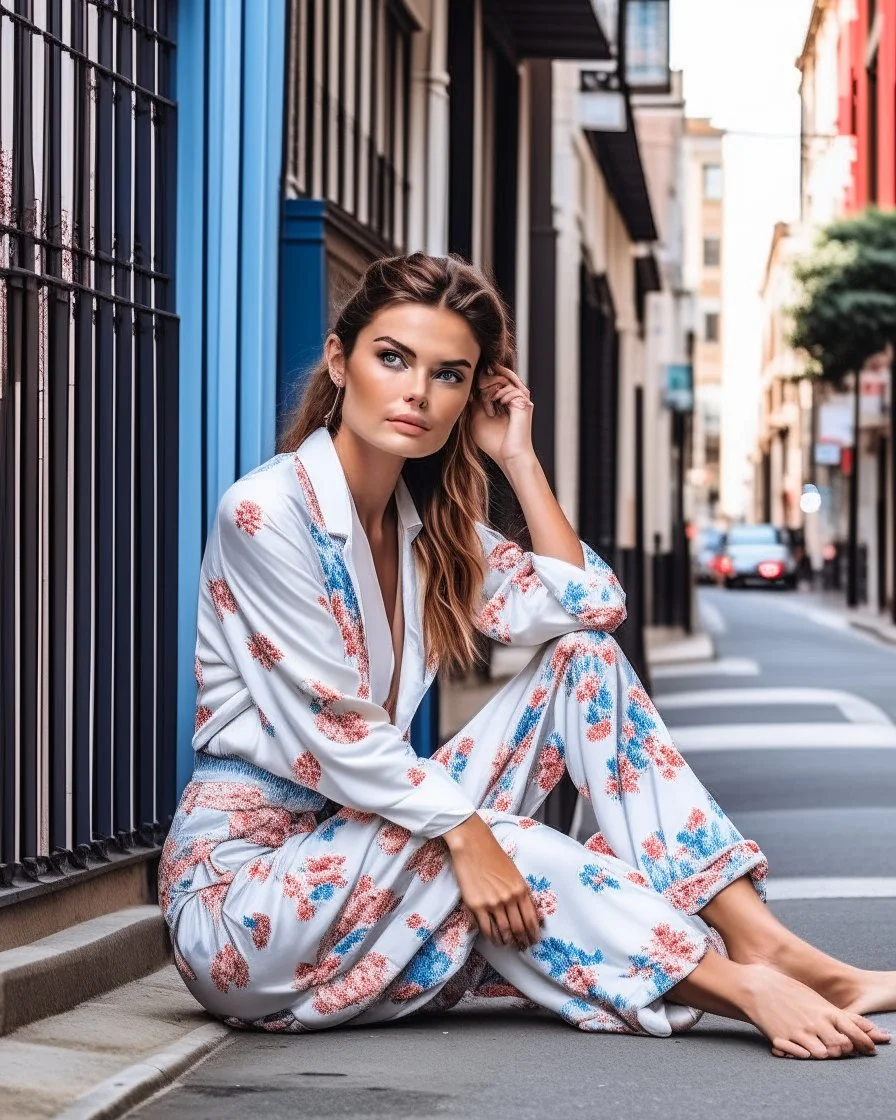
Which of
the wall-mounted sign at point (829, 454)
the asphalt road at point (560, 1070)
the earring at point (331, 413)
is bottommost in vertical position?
the asphalt road at point (560, 1070)

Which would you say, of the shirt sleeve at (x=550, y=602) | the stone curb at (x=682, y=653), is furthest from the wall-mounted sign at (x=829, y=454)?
the shirt sleeve at (x=550, y=602)

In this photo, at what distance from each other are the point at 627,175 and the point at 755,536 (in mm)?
33775

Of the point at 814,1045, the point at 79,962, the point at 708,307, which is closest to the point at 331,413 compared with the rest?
the point at 79,962

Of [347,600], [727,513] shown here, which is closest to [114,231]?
[347,600]

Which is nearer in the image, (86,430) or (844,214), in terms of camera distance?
(86,430)

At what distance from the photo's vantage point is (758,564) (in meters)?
54.3

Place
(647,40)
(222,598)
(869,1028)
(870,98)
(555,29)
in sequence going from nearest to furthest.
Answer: (869,1028) < (222,598) < (555,29) < (647,40) < (870,98)

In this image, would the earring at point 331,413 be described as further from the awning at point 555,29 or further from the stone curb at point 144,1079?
the awning at point 555,29

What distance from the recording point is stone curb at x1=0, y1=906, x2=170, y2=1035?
13.7 feet

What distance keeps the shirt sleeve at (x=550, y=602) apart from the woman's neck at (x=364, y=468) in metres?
0.33

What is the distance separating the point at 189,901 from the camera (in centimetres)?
436

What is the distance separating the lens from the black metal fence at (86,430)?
456 cm

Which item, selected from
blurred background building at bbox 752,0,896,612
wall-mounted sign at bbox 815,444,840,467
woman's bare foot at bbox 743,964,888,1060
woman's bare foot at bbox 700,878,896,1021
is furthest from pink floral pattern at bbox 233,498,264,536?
wall-mounted sign at bbox 815,444,840,467

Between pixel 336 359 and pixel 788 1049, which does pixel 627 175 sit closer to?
pixel 336 359
